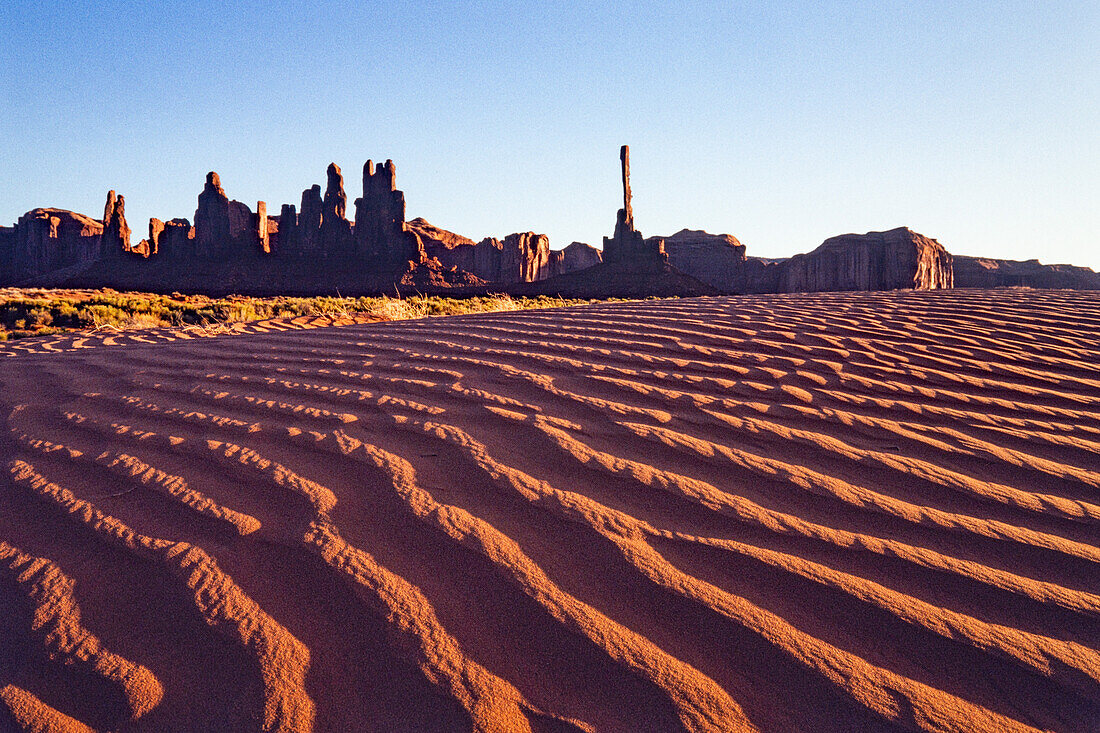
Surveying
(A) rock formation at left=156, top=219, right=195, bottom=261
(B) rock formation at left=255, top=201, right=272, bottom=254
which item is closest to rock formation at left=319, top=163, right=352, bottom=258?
(B) rock formation at left=255, top=201, right=272, bottom=254

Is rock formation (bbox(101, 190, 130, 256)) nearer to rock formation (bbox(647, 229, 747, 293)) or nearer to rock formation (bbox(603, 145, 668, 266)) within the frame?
rock formation (bbox(603, 145, 668, 266))

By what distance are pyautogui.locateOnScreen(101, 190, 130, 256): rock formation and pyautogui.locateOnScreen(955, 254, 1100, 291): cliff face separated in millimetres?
96045

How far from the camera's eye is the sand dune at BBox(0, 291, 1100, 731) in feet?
3.91

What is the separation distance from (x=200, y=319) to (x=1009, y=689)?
1103 cm

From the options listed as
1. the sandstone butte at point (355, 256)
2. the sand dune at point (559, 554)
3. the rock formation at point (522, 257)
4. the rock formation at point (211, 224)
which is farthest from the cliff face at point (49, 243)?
the sand dune at point (559, 554)

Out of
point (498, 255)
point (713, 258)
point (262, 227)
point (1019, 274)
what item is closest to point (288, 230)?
point (262, 227)

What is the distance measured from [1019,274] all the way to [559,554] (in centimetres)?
9492

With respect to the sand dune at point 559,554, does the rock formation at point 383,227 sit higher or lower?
higher

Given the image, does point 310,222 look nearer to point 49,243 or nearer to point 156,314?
point 49,243

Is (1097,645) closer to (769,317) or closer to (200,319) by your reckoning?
(769,317)

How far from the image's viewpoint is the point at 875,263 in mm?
68438

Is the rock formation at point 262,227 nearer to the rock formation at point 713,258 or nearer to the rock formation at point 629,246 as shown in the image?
the rock formation at point 629,246

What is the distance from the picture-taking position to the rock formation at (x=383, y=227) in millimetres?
68562

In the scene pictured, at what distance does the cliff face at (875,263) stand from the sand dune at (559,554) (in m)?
66.5
